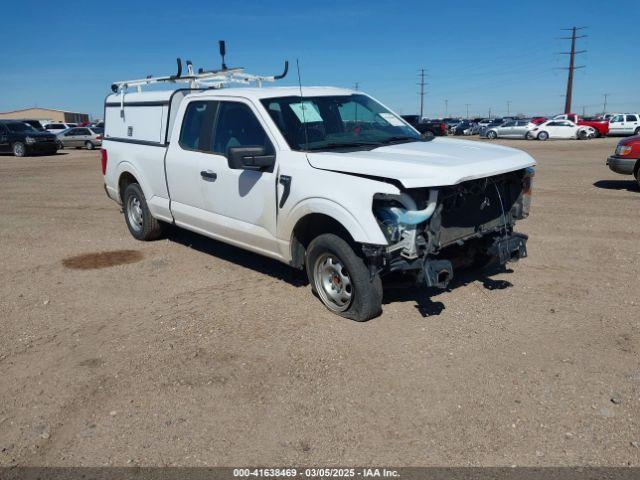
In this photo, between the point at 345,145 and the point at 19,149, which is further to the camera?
the point at 19,149

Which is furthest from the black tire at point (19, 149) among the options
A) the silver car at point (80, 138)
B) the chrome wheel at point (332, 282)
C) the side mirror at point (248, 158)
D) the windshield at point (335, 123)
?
the chrome wheel at point (332, 282)

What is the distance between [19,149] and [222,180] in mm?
23366

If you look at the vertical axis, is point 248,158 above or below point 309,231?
above

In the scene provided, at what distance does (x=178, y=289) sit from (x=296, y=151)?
2.07m

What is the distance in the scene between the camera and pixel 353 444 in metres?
3.24

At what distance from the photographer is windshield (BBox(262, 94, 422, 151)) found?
5.28 m

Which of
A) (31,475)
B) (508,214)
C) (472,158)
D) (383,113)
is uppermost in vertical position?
(383,113)

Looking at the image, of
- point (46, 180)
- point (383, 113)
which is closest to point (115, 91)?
point (383, 113)

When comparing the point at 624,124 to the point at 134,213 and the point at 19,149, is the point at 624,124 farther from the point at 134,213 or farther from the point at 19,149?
the point at 134,213

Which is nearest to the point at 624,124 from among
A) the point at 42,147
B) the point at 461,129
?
the point at 461,129

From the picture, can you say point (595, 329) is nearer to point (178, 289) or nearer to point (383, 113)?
point (383, 113)

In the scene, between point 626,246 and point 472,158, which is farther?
point 626,246

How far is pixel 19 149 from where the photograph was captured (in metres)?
25.2

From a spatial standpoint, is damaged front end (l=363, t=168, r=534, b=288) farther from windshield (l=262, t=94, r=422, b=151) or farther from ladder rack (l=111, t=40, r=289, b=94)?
ladder rack (l=111, t=40, r=289, b=94)
